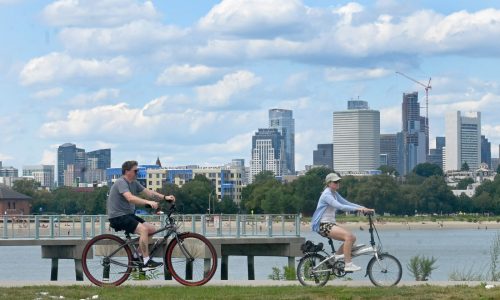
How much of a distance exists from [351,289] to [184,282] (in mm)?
3061

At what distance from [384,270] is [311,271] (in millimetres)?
1199

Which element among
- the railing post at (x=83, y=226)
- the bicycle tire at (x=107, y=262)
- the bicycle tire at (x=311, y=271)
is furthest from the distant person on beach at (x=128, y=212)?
the railing post at (x=83, y=226)

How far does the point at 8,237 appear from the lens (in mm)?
46469

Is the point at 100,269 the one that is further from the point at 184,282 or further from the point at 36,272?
the point at 36,272

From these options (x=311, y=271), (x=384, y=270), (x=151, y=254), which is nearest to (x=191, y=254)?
(x=151, y=254)

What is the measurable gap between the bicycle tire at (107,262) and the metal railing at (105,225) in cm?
2182

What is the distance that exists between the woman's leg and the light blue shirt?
31 cm

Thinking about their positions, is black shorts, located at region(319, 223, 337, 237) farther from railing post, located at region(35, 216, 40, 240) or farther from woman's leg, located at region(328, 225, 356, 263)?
railing post, located at region(35, 216, 40, 240)

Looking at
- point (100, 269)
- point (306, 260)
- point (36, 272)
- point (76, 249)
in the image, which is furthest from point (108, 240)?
point (36, 272)

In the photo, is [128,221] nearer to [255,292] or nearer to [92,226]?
[255,292]

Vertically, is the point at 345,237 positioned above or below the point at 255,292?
above

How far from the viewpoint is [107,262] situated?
73.6 ft

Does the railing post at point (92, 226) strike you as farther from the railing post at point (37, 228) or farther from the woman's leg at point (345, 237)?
the woman's leg at point (345, 237)

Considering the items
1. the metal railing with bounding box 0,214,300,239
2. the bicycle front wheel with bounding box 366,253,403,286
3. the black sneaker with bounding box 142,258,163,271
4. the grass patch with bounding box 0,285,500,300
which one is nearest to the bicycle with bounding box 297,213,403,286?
the bicycle front wheel with bounding box 366,253,403,286
